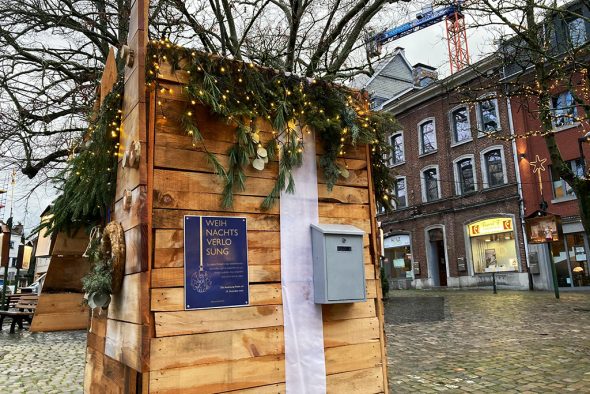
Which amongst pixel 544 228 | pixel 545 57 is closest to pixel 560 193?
pixel 544 228

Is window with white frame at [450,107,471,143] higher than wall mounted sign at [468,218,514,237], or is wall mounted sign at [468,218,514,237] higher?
window with white frame at [450,107,471,143]

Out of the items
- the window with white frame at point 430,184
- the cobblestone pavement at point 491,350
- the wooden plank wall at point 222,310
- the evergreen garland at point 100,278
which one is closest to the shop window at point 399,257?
the window with white frame at point 430,184

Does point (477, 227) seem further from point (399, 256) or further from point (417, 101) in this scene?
point (417, 101)

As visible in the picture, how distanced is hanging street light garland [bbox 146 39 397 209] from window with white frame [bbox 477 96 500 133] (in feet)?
63.7

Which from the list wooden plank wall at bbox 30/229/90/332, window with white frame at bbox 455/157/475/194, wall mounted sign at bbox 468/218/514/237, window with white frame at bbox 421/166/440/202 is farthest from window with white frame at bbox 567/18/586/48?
window with white frame at bbox 421/166/440/202

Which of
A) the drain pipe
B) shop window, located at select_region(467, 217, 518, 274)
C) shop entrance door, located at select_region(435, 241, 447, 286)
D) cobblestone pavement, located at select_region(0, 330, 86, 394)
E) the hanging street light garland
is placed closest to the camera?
the hanging street light garland

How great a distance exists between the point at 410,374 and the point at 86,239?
13.4ft

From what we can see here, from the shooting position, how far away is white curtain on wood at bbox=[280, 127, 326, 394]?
10.5 ft

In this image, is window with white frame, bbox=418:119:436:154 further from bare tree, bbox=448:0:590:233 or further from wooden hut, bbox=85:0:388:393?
wooden hut, bbox=85:0:388:393

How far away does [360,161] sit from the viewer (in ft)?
12.6

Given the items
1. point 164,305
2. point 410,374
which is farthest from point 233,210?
point 410,374

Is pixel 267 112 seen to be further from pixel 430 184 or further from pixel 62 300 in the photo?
pixel 430 184

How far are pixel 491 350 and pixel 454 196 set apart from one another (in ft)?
55.4

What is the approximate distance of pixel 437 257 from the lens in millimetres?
24062
